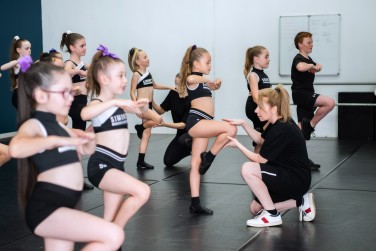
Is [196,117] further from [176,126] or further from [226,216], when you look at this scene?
[176,126]

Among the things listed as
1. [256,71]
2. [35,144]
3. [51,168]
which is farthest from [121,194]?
[256,71]

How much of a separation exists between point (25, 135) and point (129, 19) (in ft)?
25.8

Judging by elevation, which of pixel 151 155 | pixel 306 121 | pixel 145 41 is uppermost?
pixel 145 41

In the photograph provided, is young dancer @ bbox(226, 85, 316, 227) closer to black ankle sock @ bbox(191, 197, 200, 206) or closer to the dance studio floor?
the dance studio floor

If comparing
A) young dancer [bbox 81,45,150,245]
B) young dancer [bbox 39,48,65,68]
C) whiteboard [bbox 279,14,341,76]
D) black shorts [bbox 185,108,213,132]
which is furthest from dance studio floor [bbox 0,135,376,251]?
whiteboard [bbox 279,14,341,76]

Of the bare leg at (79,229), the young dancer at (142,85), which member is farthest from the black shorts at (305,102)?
the bare leg at (79,229)

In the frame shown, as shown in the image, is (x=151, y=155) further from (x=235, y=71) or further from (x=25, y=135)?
(x=25, y=135)

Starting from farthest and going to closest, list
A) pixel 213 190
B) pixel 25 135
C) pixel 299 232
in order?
1. pixel 213 190
2. pixel 299 232
3. pixel 25 135

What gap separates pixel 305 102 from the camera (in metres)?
6.38

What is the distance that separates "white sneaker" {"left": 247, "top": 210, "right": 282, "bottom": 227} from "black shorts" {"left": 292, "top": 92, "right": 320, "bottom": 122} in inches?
98.8

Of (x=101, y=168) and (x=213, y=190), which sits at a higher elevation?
(x=101, y=168)

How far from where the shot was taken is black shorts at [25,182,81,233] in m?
2.44

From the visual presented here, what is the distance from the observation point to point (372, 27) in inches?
346

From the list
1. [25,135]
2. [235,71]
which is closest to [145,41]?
[235,71]
